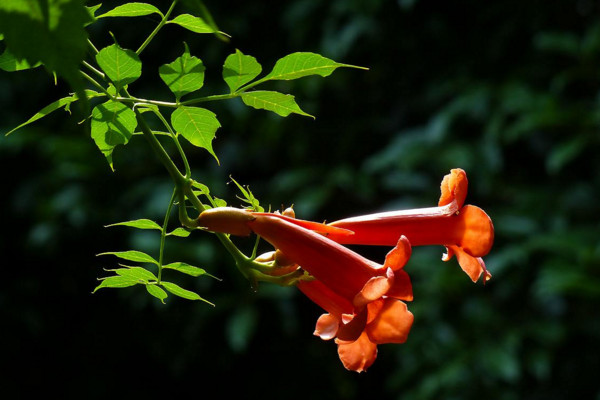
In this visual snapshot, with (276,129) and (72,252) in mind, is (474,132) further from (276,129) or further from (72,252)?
(72,252)

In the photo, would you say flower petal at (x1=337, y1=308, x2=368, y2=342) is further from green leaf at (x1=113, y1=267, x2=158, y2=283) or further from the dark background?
the dark background

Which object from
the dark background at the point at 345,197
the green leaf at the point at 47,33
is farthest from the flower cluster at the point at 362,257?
the dark background at the point at 345,197

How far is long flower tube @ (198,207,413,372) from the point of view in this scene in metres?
0.44

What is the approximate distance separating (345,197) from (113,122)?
1.62 metres

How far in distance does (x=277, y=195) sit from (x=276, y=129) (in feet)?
0.59

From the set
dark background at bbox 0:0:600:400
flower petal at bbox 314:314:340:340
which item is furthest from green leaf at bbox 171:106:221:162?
dark background at bbox 0:0:600:400

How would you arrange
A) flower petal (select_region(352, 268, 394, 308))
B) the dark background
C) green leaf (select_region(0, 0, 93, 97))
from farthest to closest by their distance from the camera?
the dark background → flower petal (select_region(352, 268, 394, 308)) → green leaf (select_region(0, 0, 93, 97))

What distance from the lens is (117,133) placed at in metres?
0.45

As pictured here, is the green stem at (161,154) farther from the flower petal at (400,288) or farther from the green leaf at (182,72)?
the flower petal at (400,288)

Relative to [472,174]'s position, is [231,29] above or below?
above

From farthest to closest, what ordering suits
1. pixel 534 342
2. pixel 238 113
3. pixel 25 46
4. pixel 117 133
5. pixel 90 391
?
1. pixel 90 391
2. pixel 238 113
3. pixel 534 342
4. pixel 117 133
5. pixel 25 46

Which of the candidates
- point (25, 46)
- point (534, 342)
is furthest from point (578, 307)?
point (25, 46)

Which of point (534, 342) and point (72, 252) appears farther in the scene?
point (72, 252)

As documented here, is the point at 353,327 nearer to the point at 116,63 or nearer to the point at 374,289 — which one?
the point at 374,289
